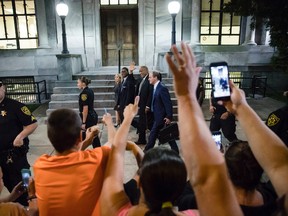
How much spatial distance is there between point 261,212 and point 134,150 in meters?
0.95

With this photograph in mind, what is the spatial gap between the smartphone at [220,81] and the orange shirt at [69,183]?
3.17 ft

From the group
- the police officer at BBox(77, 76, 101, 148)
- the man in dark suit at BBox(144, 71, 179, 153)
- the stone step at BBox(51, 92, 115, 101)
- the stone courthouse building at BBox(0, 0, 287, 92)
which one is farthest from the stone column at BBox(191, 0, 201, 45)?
the police officer at BBox(77, 76, 101, 148)

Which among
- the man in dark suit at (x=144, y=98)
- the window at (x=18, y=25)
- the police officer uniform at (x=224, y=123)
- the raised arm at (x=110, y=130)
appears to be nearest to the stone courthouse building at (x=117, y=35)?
the window at (x=18, y=25)

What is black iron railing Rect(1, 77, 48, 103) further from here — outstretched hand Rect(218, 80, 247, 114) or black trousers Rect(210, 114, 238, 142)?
outstretched hand Rect(218, 80, 247, 114)

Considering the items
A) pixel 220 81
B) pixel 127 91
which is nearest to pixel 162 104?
pixel 127 91

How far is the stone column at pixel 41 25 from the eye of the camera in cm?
1259

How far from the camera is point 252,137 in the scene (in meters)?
1.47

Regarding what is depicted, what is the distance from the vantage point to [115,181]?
4.99 feet

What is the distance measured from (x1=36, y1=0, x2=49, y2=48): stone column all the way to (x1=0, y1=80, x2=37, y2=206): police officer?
1029cm

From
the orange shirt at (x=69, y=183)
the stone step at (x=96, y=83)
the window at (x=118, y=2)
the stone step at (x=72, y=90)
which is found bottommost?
the stone step at (x=72, y=90)

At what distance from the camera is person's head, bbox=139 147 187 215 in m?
1.26

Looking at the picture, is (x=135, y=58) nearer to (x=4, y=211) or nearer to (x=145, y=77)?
(x=145, y=77)

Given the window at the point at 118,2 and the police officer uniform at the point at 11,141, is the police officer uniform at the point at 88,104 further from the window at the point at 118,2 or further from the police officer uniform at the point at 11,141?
the window at the point at 118,2

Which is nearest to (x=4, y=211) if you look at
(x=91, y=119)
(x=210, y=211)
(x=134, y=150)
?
(x=134, y=150)
